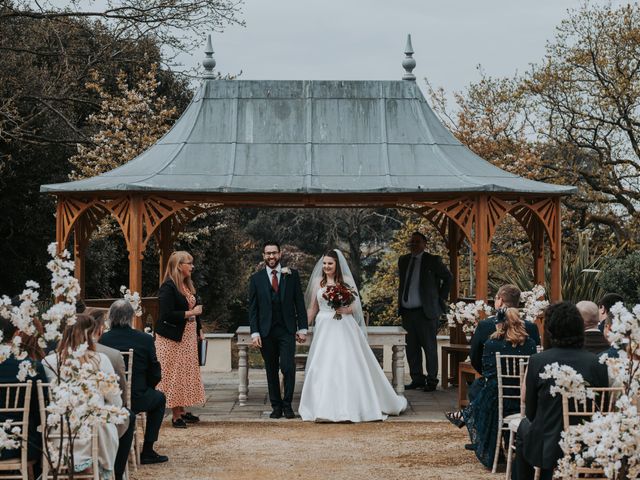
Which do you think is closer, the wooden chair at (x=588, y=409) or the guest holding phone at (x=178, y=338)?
the wooden chair at (x=588, y=409)

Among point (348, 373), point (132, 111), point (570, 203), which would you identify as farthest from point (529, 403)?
point (132, 111)

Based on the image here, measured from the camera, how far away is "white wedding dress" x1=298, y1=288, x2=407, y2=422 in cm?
1069

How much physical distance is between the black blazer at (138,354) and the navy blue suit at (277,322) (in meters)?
2.48

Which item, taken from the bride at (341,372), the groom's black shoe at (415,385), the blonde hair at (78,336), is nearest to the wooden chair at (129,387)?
the blonde hair at (78,336)

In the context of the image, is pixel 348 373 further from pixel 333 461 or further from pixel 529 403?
pixel 529 403

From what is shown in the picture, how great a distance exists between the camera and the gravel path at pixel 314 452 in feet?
26.6

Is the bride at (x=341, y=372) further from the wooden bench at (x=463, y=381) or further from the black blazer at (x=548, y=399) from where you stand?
→ the black blazer at (x=548, y=399)

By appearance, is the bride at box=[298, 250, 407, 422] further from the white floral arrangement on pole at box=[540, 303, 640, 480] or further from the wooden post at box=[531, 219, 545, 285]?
the white floral arrangement on pole at box=[540, 303, 640, 480]

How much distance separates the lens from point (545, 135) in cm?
1922

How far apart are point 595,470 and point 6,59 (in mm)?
13951

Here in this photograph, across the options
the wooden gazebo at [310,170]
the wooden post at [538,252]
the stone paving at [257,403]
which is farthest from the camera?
the wooden post at [538,252]

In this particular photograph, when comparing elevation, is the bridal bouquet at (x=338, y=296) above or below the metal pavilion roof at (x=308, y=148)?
below

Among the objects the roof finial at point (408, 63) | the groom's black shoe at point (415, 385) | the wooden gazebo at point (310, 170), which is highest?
the roof finial at point (408, 63)

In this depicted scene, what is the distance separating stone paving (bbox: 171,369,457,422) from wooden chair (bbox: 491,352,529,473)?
104 inches
